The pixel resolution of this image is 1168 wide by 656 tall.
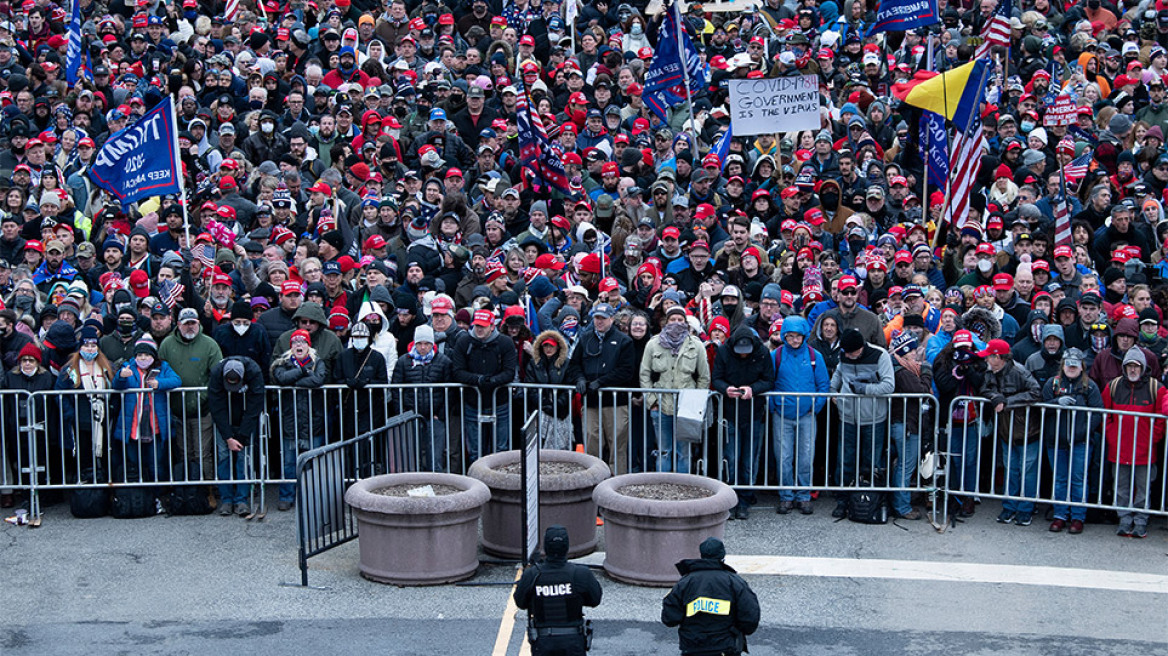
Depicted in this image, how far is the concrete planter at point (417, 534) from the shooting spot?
11.7 m

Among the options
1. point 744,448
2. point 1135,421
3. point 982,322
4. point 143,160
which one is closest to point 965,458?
point 982,322

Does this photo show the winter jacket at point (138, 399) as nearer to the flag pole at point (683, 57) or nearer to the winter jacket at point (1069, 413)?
the winter jacket at point (1069, 413)

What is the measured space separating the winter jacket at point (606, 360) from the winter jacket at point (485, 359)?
0.65m

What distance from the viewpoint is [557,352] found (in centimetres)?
1416

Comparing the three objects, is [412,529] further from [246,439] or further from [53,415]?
[53,415]

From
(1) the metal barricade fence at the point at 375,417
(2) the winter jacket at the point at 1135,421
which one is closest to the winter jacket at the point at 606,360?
(1) the metal barricade fence at the point at 375,417

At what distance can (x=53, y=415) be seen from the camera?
14.1 metres

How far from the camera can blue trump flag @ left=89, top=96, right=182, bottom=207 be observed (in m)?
16.3

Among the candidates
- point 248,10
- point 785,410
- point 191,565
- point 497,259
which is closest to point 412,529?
point 191,565

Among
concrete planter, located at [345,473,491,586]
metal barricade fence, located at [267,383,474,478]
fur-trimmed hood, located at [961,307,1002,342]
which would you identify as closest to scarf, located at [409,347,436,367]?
metal barricade fence, located at [267,383,474,478]

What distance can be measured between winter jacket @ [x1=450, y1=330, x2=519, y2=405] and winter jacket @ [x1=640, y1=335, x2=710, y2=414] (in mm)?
1302

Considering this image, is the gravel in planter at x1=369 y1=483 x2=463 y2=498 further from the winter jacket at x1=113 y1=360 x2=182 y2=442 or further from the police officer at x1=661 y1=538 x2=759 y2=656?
the police officer at x1=661 y1=538 x2=759 y2=656

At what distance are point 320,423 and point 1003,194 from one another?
940cm

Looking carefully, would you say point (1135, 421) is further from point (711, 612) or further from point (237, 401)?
point (237, 401)
